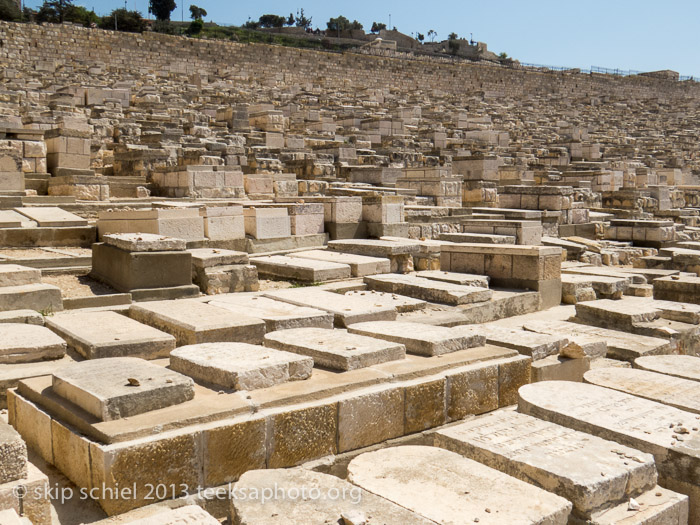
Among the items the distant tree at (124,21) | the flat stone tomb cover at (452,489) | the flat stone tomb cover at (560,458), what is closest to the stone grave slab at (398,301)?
the flat stone tomb cover at (560,458)

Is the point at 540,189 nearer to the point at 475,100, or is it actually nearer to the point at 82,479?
the point at 82,479

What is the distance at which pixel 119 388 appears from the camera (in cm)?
283

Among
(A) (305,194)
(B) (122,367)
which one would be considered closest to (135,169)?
(A) (305,194)

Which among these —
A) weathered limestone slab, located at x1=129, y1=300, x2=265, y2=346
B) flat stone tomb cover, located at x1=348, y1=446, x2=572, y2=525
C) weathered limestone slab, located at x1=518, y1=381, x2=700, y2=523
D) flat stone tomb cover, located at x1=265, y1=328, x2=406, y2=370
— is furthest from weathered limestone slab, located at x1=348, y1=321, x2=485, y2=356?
flat stone tomb cover, located at x1=348, y1=446, x2=572, y2=525

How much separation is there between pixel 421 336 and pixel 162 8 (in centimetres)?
5647

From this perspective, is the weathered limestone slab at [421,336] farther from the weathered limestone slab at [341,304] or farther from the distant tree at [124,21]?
the distant tree at [124,21]

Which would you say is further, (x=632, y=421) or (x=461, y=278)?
(x=461, y=278)

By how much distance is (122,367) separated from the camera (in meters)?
3.18

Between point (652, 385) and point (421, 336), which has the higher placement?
point (421, 336)

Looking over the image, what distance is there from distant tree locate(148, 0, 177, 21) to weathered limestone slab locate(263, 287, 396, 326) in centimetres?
5435

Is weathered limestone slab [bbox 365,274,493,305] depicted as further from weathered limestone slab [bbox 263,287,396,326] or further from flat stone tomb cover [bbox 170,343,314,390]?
flat stone tomb cover [bbox 170,343,314,390]

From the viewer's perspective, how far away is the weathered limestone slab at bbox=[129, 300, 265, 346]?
406 cm

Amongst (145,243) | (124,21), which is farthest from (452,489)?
(124,21)

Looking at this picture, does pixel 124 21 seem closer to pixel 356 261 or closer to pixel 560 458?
pixel 356 261
